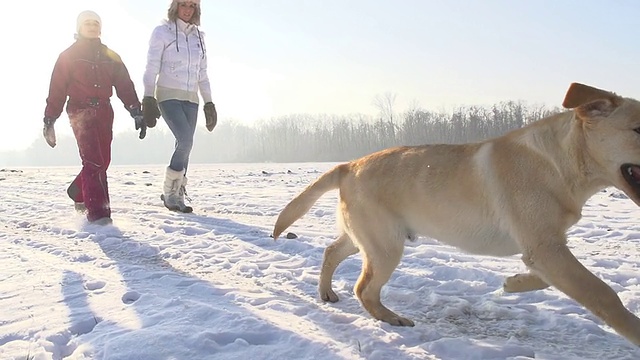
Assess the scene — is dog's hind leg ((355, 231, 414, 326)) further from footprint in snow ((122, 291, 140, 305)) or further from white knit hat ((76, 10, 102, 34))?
white knit hat ((76, 10, 102, 34))

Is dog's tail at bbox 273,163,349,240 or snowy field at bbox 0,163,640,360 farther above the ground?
dog's tail at bbox 273,163,349,240

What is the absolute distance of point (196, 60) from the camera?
7.21 metres

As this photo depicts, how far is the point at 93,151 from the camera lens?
20.3 ft

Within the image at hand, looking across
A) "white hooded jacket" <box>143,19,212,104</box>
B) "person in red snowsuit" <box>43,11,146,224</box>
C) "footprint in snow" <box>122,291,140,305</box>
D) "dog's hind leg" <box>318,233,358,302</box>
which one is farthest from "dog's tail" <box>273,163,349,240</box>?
"white hooded jacket" <box>143,19,212,104</box>

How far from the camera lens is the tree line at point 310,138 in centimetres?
7806

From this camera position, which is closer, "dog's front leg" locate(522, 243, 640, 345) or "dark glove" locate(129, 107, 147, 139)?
"dog's front leg" locate(522, 243, 640, 345)

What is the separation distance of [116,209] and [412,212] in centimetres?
582

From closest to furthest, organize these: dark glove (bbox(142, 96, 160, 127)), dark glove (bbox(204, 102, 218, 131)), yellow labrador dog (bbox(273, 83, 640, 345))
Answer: yellow labrador dog (bbox(273, 83, 640, 345)), dark glove (bbox(142, 96, 160, 127)), dark glove (bbox(204, 102, 218, 131))

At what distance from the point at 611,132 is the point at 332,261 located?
1898 mm

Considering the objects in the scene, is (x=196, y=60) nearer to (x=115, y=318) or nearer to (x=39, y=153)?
(x=115, y=318)

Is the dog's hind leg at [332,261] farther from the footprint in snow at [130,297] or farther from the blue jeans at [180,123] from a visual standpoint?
the blue jeans at [180,123]

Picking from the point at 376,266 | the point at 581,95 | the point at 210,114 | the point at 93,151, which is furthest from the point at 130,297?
the point at 210,114

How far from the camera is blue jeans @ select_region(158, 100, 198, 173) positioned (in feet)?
22.8

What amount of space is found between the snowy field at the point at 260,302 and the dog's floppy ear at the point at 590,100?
46.2 inches
